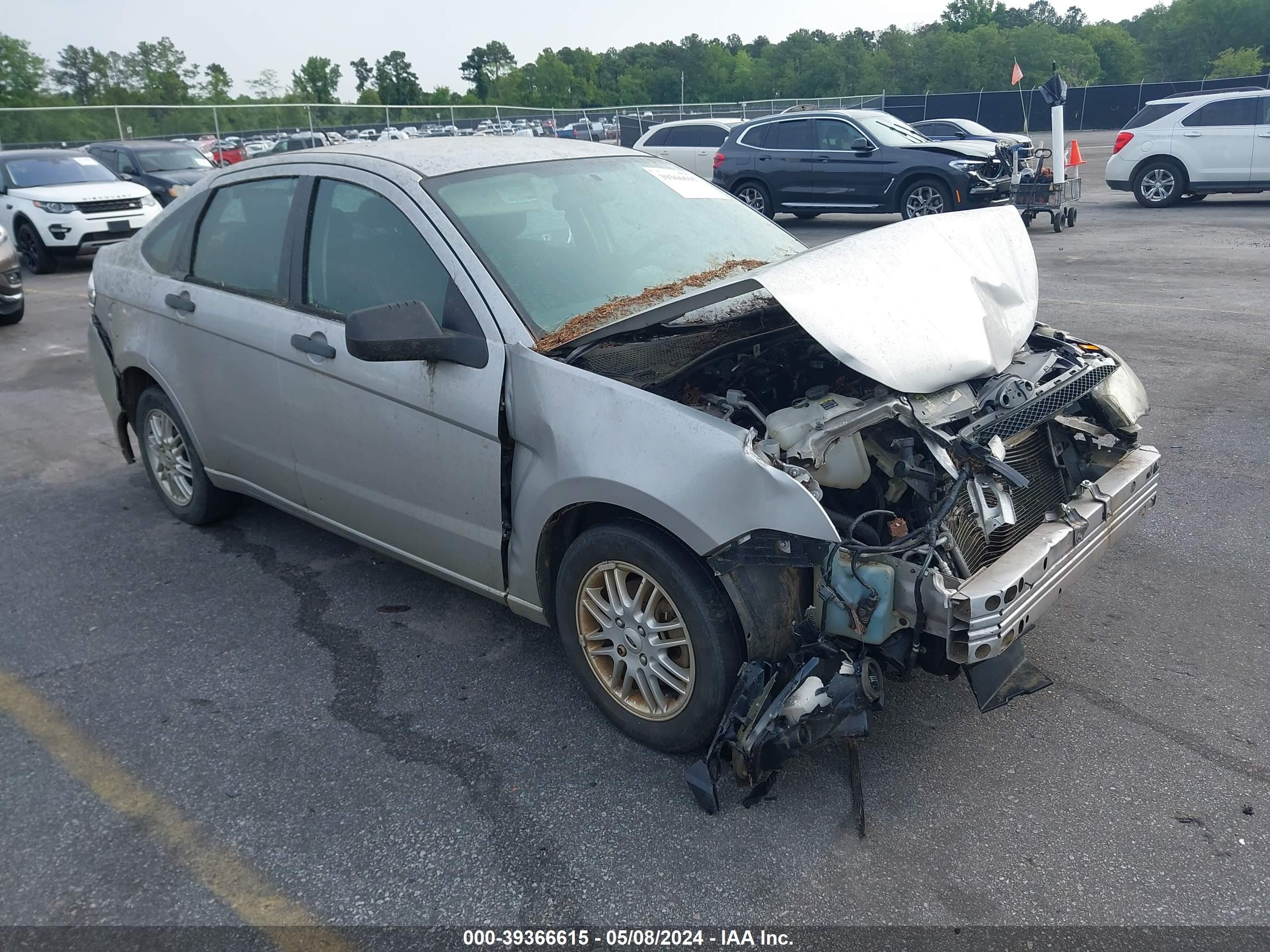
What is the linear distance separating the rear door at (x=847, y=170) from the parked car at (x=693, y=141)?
3.37 m

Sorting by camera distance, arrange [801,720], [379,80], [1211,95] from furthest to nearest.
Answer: [379,80] → [1211,95] → [801,720]

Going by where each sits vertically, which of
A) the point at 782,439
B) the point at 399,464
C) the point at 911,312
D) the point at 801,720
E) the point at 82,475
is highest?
the point at 911,312

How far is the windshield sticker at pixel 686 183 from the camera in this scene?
4.40 meters

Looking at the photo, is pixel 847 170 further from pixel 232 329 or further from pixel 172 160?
pixel 232 329

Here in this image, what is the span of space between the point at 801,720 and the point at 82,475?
17.0ft

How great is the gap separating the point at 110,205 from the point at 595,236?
14.0m

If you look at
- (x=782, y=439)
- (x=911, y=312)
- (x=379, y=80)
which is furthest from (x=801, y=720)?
(x=379, y=80)

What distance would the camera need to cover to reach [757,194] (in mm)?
17281

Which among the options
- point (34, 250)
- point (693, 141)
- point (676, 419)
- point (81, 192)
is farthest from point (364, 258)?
point (693, 141)

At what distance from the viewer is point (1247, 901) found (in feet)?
8.27

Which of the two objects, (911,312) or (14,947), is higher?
(911,312)

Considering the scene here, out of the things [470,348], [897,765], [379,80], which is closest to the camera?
[897,765]

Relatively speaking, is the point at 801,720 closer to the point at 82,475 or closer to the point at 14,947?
the point at 14,947

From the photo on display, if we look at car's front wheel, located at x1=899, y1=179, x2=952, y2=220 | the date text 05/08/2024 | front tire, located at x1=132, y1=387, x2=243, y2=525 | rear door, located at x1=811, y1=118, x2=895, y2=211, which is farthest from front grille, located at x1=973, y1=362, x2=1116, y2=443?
rear door, located at x1=811, y1=118, x2=895, y2=211
